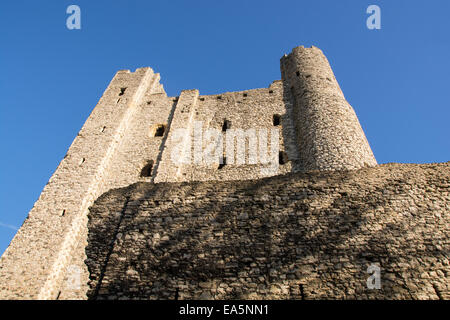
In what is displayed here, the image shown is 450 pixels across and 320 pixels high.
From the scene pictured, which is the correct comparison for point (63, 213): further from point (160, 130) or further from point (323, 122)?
point (323, 122)

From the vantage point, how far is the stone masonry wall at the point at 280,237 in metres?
5.16

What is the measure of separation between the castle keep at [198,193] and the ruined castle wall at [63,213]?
5 centimetres

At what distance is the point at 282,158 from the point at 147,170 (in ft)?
23.4

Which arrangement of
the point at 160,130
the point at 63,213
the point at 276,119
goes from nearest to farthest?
1. the point at 63,213
2. the point at 276,119
3. the point at 160,130

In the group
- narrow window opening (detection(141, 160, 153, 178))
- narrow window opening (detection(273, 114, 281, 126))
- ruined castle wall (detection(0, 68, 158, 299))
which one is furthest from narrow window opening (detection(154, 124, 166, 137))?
narrow window opening (detection(273, 114, 281, 126))

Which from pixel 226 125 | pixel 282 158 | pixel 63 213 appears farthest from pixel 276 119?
pixel 63 213

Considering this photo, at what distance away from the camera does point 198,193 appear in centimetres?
695

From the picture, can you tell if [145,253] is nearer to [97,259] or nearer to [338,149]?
[97,259]

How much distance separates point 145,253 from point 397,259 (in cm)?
501

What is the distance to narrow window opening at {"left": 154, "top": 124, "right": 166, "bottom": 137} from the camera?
17.4m

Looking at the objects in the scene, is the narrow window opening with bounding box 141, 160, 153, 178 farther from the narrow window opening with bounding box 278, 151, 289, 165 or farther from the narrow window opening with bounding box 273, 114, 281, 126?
the narrow window opening with bounding box 273, 114, 281, 126

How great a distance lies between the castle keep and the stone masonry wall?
0.03m

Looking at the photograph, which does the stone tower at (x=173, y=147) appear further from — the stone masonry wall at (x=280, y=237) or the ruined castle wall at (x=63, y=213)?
the stone masonry wall at (x=280, y=237)
